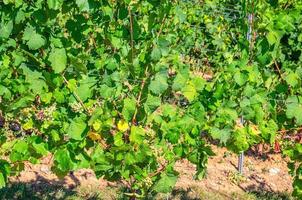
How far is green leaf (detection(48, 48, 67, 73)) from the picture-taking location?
2.90m

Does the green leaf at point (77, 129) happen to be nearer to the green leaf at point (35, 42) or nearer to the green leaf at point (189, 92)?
the green leaf at point (35, 42)

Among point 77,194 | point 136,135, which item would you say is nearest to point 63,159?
point 136,135

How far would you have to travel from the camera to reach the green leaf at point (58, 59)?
2904mm

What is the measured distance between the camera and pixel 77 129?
9.95 feet

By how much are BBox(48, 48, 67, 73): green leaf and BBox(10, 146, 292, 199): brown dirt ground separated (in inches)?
92.3

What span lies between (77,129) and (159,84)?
549 millimetres

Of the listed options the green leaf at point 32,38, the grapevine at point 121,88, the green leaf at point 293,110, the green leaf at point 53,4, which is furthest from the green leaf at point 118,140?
the green leaf at point 293,110

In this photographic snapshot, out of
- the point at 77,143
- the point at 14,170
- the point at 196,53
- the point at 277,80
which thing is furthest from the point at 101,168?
the point at 196,53

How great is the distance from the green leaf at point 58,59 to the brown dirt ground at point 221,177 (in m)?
2.35

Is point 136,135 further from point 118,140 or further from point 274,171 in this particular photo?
point 274,171

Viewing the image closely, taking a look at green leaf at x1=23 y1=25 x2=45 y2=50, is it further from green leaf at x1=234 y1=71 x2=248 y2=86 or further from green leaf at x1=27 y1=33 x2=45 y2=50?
green leaf at x1=234 y1=71 x2=248 y2=86

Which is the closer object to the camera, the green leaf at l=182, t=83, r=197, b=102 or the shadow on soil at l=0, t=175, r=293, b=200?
the green leaf at l=182, t=83, r=197, b=102

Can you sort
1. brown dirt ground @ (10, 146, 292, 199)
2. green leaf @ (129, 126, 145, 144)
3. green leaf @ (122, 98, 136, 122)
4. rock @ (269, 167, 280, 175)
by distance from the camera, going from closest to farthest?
green leaf @ (122, 98, 136, 122)
green leaf @ (129, 126, 145, 144)
brown dirt ground @ (10, 146, 292, 199)
rock @ (269, 167, 280, 175)

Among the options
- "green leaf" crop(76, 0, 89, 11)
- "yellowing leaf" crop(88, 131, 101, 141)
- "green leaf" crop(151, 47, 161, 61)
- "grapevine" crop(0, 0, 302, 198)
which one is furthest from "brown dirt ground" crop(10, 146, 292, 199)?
"green leaf" crop(76, 0, 89, 11)
